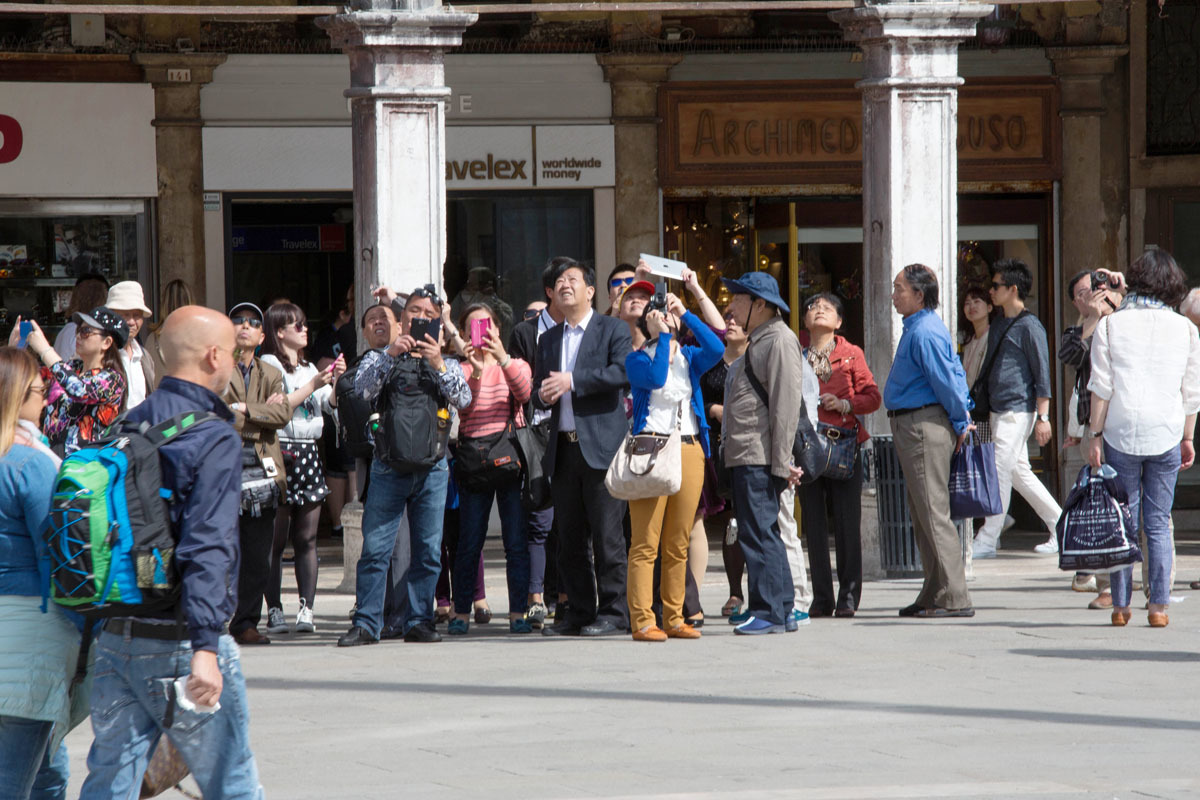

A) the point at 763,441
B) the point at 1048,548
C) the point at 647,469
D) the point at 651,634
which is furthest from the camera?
the point at 1048,548

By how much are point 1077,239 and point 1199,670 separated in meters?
6.67

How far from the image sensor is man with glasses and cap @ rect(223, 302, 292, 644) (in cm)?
859

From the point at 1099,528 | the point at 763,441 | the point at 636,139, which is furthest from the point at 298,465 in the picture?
the point at 636,139

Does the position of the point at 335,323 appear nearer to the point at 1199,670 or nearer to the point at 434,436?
the point at 434,436

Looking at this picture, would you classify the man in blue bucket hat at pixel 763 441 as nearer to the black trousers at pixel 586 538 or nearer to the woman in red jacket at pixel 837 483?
the woman in red jacket at pixel 837 483

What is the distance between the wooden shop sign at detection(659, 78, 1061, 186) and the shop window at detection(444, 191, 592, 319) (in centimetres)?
78

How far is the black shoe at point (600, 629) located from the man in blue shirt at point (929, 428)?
1633 mm

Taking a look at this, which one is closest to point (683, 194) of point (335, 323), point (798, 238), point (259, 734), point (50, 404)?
point (798, 238)

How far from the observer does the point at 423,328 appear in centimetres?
846

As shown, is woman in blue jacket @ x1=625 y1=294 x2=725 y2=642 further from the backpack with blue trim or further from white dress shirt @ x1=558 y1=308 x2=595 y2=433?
the backpack with blue trim

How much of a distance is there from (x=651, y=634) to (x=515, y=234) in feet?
18.4

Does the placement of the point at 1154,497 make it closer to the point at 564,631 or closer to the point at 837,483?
the point at 837,483

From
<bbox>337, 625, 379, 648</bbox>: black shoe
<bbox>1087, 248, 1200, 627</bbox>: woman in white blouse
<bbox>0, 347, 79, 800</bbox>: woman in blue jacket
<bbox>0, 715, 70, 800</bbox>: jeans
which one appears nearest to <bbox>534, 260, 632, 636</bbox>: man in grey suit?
<bbox>337, 625, 379, 648</bbox>: black shoe

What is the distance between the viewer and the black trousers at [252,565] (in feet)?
28.5
